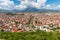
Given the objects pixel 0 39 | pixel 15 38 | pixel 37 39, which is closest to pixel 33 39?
pixel 37 39

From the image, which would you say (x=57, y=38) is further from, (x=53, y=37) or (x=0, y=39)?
(x=0, y=39)

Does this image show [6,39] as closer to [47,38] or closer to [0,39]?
Answer: [0,39]

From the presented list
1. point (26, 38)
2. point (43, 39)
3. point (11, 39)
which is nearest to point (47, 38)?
point (43, 39)

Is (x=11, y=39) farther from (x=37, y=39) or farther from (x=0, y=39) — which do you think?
(x=37, y=39)

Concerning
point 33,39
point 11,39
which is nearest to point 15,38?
point 11,39

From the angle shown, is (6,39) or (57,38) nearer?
(6,39)

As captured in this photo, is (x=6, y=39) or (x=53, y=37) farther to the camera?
(x=53, y=37)
